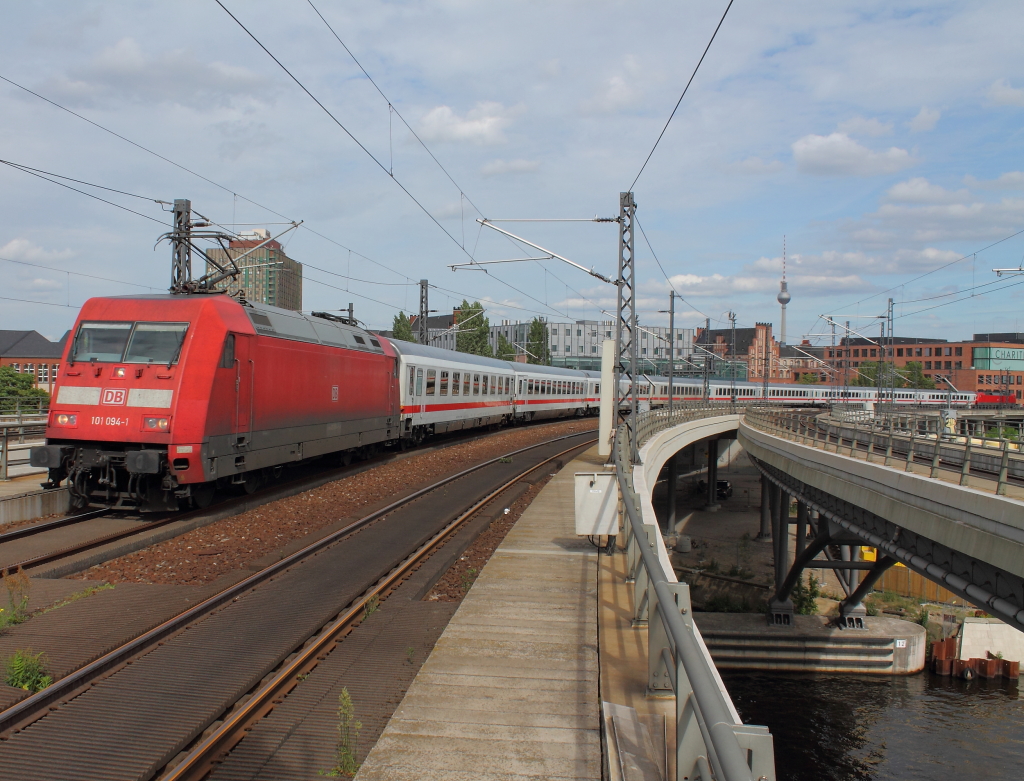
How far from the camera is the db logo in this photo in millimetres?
12548

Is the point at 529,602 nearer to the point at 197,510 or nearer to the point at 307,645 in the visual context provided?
the point at 307,645

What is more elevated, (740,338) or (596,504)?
(740,338)

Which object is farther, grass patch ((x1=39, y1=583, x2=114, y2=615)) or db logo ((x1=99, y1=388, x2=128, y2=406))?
db logo ((x1=99, y1=388, x2=128, y2=406))

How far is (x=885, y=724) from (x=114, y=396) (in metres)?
26.6

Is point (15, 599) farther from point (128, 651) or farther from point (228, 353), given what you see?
point (228, 353)

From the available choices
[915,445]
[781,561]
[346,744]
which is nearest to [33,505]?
[346,744]

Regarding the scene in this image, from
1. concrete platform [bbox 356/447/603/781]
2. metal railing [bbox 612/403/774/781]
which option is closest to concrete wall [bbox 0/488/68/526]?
concrete platform [bbox 356/447/603/781]

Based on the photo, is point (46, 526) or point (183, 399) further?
point (183, 399)

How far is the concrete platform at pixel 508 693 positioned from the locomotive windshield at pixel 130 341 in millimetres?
6991

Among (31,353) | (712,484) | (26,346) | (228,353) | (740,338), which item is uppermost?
(740,338)

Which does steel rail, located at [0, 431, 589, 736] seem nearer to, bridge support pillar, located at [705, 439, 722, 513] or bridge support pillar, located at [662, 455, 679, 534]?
bridge support pillar, located at [662, 455, 679, 534]

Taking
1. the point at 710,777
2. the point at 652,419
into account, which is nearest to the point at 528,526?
the point at 710,777

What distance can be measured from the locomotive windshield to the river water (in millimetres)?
19849

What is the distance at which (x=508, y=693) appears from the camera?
5996 mm
